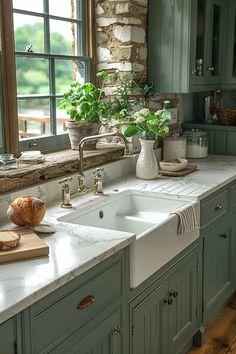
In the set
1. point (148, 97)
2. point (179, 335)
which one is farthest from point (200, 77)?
point (179, 335)

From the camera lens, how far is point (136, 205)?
2859 millimetres

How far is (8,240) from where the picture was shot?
176cm

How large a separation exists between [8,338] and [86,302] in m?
0.39

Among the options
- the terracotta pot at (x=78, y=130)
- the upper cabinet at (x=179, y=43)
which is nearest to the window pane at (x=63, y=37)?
the terracotta pot at (x=78, y=130)

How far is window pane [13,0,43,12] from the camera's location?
2756mm

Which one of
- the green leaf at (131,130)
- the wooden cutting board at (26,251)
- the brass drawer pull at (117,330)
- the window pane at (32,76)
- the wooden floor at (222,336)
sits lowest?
the wooden floor at (222,336)

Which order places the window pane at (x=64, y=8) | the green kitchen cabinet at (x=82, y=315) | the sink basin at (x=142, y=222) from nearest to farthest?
the green kitchen cabinet at (x=82, y=315) → the sink basin at (x=142, y=222) → the window pane at (x=64, y=8)

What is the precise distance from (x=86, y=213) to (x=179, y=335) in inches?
32.2

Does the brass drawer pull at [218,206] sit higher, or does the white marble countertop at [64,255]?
the white marble countertop at [64,255]

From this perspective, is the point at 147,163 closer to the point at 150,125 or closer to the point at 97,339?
the point at 150,125

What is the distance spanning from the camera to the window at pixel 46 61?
2.81 meters

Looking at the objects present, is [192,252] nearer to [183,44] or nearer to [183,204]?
[183,204]

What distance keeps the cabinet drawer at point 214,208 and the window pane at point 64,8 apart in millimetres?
1439

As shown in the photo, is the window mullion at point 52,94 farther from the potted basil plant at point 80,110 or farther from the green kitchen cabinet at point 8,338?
the green kitchen cabinet at point 8,338
